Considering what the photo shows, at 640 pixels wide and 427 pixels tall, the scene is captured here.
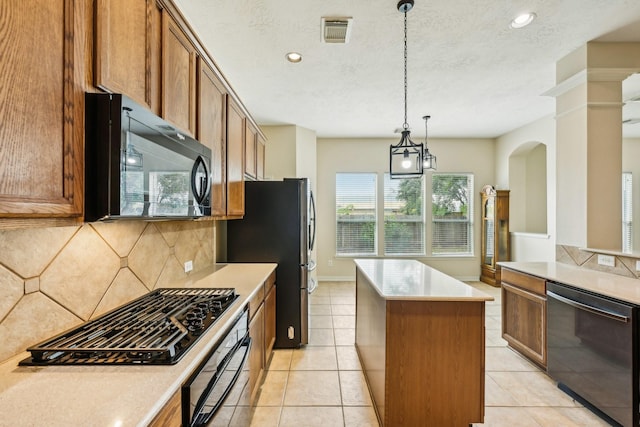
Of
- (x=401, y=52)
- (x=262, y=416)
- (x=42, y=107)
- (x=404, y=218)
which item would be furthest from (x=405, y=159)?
(x=404, y=218)

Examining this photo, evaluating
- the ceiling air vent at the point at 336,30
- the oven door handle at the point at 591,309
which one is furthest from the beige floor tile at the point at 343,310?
the ceiling air vent at the point at 336,30

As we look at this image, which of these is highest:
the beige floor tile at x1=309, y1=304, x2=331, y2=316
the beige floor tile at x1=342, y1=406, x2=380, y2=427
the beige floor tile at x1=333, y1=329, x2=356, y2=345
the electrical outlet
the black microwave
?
the black microwave

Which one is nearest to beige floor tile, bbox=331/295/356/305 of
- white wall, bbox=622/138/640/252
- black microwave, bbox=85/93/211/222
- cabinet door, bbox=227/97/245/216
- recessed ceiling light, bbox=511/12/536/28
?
cabinet door, bbox=227/97/245/216

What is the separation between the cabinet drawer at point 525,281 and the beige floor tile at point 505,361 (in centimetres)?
73

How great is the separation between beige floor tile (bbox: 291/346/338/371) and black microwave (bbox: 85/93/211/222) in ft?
6.48

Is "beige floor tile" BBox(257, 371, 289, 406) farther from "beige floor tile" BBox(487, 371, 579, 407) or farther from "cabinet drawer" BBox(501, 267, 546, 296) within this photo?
"cabinet drawer" BBox(501, 267, 546, 296)

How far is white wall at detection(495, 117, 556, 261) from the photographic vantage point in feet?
15.2

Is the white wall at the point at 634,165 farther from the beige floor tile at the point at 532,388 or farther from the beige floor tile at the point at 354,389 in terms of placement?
the beige floor tile at the point at 354,389

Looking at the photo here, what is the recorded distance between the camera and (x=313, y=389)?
7.82 ft

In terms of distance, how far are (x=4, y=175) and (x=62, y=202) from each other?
0.17 metres

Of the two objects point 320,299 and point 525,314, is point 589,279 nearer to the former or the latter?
point 525,314

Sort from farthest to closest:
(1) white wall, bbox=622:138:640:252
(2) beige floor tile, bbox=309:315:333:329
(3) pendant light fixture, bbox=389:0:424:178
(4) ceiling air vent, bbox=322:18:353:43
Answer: (1) white wall, bbox=622:138:640:252 → (2) beige floor tile, bbox=309:315:333:329 → (3) pendant light fixture, bbox=389:0:424:178 → (4) ceiling air vent, bbox=322:18:353:43

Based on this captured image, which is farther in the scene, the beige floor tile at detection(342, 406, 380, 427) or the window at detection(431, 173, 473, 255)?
A: the window at detection(431, 173, 473, 255)

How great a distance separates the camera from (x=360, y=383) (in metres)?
2.46
